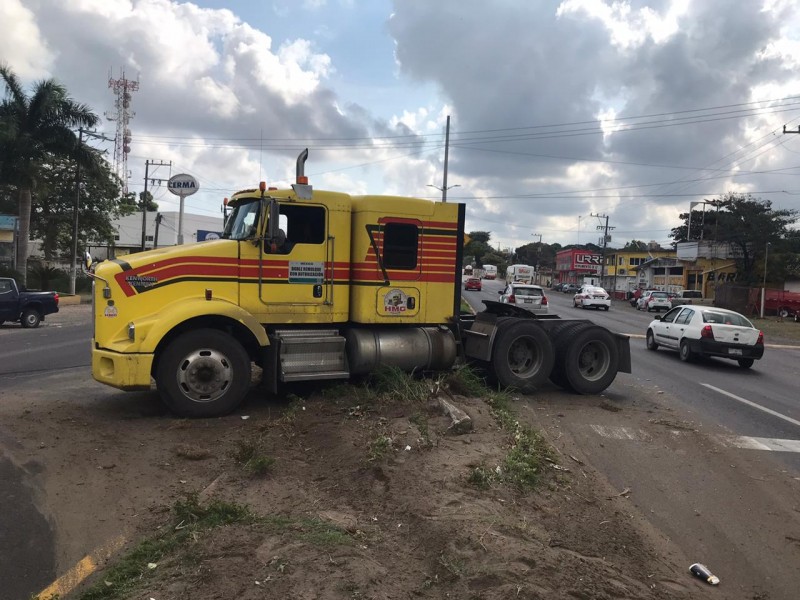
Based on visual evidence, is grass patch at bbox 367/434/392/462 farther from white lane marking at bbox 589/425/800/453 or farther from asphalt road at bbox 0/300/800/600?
white lane marking at bbox 589/425/800/453

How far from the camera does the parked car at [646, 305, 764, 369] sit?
49.4ft

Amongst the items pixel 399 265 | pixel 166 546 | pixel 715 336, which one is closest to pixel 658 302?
pixel 715 336

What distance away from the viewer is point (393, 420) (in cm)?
A: 725

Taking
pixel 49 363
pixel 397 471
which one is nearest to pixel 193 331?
pixel 397 471

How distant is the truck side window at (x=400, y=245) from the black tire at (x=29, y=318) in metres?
16.1

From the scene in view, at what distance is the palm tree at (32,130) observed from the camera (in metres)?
29.7

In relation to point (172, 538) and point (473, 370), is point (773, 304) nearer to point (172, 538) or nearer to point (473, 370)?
point (473, 370)

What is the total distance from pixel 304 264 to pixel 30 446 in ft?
12.3

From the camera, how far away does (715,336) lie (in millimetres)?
15211

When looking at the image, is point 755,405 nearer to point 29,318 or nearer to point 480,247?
point 29,318

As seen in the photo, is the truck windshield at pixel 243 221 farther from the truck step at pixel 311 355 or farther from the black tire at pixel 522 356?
the black tire at pixel 522 356

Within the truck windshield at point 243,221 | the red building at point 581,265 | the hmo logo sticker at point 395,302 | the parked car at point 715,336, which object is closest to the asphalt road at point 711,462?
the hmo logo sticker at point 395,302

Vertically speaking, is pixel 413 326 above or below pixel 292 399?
above

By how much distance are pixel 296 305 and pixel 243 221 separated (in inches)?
52.0
